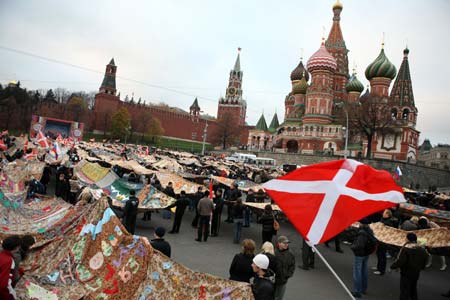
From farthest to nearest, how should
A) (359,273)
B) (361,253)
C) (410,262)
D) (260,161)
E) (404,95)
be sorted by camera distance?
1. (404,95)
2. (260,161)
3. (359,273)
4. (361,253)
5. (410,262)

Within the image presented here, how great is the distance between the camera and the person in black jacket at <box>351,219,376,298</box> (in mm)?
6484

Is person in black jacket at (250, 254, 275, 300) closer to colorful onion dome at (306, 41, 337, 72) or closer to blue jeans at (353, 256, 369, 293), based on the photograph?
blue jeans at (353, 256, 369, 293)

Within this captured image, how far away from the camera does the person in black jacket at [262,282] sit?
12.6 ft

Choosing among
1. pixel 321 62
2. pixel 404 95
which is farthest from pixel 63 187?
pixel 404 95

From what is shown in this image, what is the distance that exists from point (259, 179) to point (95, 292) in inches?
700

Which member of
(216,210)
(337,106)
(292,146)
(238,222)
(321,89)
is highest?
(321,89)

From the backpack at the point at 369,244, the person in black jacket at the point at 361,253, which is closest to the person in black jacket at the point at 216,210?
the person in black jacket at the point at 361,253

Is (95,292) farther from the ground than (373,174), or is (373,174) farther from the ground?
(373,174)

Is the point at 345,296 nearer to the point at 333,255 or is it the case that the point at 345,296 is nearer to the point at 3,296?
the point at 333,255

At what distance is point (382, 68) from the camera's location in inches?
2175

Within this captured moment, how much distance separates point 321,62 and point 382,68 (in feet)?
32.9

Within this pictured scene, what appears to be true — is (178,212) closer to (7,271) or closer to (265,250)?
(265,250)

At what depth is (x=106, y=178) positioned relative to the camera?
12.3 m

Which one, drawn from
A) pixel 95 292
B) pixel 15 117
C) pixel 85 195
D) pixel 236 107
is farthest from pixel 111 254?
pixel 236 107
